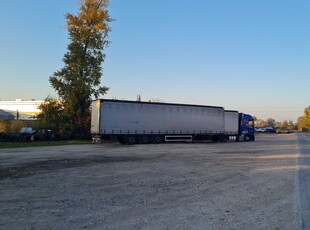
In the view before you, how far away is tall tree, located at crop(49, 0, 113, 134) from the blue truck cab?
1934 centimetres

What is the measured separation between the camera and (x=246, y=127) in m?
48.8

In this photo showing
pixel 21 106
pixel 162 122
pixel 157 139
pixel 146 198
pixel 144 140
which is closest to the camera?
pixel 146 198

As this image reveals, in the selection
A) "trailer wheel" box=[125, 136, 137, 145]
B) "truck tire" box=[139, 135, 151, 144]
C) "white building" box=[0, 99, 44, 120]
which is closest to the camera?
"trailer wheel" box=[125, 136, 137, 145]

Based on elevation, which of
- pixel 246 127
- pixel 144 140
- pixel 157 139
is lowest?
pixel 144 140

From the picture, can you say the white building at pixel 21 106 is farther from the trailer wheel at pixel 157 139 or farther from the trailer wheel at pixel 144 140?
the trailer wheel at pixel 144 140

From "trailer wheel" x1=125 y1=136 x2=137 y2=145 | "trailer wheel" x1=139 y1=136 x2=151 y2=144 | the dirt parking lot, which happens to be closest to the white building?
"trailer wheel" x1=139 y1=136 x2=151 y2=144

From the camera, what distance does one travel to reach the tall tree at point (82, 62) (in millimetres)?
42000

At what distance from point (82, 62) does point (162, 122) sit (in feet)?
43.3

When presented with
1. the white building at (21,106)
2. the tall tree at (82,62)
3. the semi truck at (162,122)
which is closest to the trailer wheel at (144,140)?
the semi truck at (162,122)

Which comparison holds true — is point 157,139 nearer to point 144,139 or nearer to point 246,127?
point 144,139

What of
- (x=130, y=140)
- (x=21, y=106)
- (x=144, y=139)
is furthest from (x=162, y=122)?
(x=21, y=106)

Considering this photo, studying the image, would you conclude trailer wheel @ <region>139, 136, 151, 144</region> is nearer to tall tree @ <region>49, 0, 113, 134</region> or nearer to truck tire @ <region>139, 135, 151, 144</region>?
truck tire @ <region>139, 135, 151, 144</region>

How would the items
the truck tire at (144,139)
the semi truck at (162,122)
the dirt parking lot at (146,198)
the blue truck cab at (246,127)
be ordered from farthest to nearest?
the blue truck cab at (246,127)
the truck tire at (144,139)
the semi truck at (162,122)
the dirt parking lot at (146,198)

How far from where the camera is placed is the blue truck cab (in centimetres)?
4812
